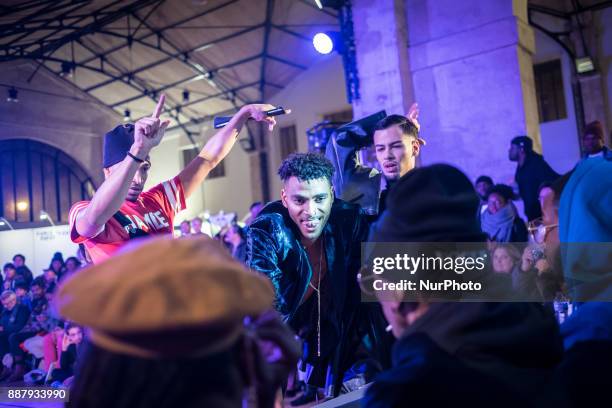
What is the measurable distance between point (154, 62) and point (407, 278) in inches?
683

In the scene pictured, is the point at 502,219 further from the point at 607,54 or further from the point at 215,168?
the point at 215,168

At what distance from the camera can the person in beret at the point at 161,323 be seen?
89cm

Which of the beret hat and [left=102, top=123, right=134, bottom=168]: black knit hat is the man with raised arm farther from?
the beret hat

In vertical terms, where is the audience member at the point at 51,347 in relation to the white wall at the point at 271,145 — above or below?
below

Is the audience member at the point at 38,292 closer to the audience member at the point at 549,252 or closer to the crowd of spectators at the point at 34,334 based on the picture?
the crowd of spectators at the point at 34,334

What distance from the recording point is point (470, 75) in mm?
7168

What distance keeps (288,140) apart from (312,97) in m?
1.78

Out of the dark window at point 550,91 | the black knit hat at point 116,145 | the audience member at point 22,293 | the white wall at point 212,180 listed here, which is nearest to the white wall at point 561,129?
the dark window at point 550,91

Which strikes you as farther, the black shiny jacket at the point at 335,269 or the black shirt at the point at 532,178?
the black shirt at the point at 532,178

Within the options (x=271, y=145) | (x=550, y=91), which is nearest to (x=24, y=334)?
(x=271, y=145)

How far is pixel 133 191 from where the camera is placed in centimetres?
270

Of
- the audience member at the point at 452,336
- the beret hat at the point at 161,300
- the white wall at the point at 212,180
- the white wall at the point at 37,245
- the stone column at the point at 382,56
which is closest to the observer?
the beret hat at the point at 161,300

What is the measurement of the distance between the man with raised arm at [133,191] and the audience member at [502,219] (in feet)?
10.9

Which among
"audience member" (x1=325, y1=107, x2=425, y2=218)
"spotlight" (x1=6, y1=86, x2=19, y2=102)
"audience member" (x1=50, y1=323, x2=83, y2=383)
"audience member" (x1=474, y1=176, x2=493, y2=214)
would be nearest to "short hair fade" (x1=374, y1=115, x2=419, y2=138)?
"audience member" (x1=325, y1=107, x2=425, y2=218)
